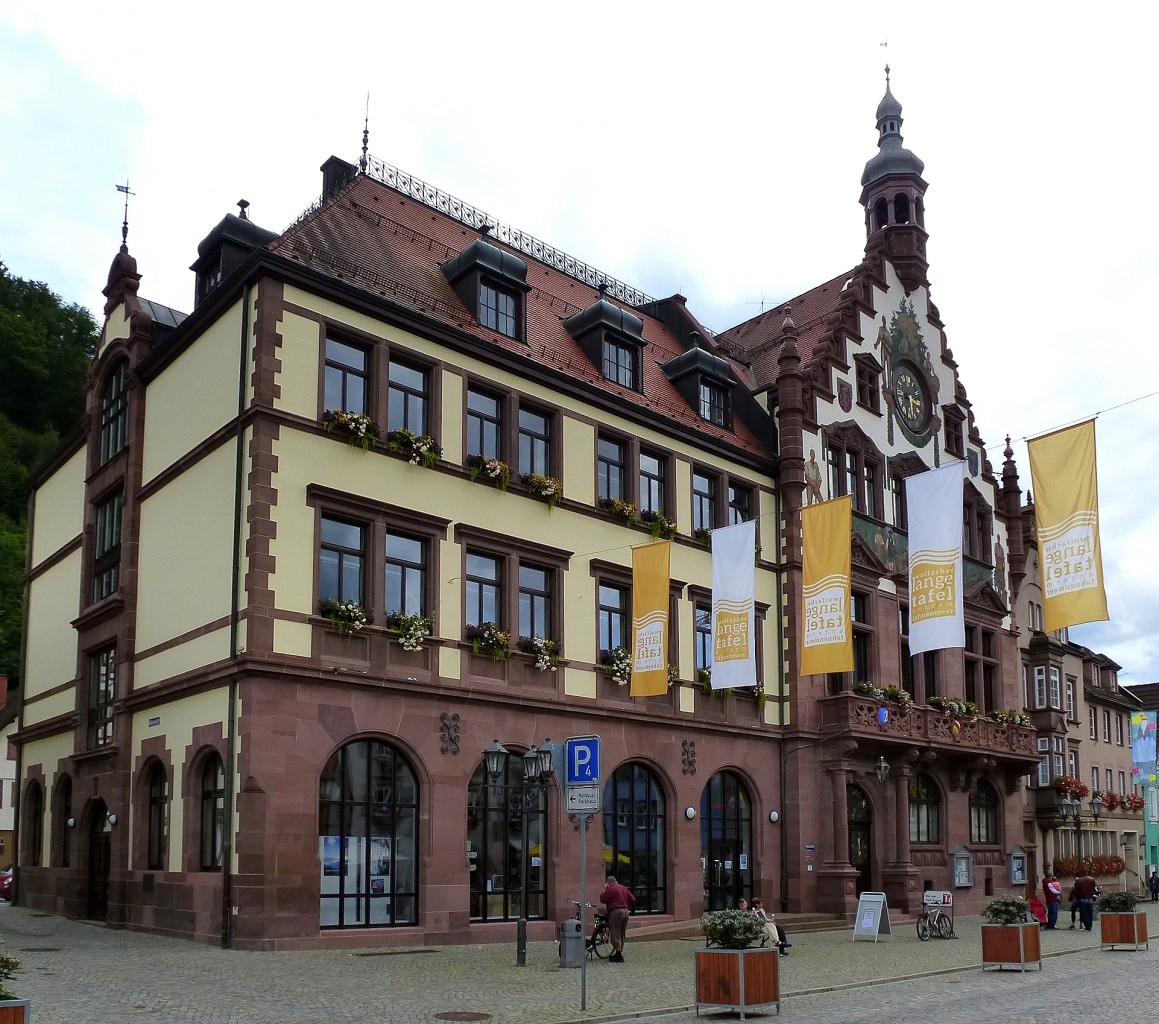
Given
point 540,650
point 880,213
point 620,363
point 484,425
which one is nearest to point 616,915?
point 540,650

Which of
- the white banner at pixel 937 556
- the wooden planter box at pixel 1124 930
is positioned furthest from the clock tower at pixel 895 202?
the wooden planter box at pixel 1124 930

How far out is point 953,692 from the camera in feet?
142

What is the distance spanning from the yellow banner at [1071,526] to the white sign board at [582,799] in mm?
9078

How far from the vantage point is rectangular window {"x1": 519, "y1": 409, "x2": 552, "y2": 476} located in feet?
105

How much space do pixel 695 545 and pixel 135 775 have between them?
49.7 feet

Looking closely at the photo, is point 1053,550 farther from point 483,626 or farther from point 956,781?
point 956,781

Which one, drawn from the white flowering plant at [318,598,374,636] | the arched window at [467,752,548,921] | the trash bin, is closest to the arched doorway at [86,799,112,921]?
the white flowering plant at [318,598,374,636]

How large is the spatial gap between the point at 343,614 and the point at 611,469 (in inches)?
397

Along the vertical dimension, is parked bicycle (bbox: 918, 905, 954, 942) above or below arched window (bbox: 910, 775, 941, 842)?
below

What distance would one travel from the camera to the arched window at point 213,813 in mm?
25844

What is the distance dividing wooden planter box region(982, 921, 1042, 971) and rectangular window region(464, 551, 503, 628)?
12074mm

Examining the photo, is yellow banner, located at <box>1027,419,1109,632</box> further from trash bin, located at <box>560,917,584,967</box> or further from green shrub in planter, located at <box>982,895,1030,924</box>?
trash bin, located at <box>560,917,584,967</box>

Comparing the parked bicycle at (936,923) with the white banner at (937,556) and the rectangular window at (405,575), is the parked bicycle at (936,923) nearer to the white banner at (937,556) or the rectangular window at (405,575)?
the white banner at (937,556)

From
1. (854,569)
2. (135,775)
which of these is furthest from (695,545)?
(135,775)
